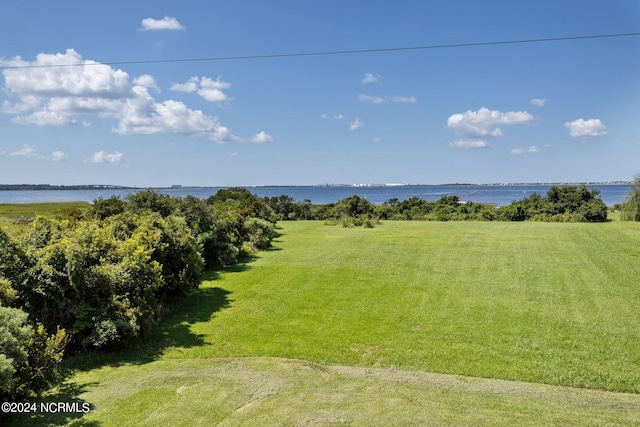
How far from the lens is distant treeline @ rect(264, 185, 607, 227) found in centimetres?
4184

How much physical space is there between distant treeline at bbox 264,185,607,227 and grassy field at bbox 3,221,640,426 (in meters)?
23.1

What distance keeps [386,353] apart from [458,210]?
41614 mm

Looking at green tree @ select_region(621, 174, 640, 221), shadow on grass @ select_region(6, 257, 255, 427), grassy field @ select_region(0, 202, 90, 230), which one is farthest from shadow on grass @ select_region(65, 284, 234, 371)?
green tree @ select_region(621, 174, 640, 221)

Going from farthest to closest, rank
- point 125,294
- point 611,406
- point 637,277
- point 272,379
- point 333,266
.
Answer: point 333,266
point 637,277
point 125,294
point 272,379
point 611,406

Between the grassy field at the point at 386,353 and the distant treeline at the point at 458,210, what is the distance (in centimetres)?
2306

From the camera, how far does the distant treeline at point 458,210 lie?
41838 millimetres

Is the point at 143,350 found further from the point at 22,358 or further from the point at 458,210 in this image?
the point at 458,210

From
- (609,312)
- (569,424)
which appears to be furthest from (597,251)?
(569,424)

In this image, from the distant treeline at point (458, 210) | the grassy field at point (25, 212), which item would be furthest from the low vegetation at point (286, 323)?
the distant treeline at point (458, 210)

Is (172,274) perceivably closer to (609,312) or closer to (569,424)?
(569,424)

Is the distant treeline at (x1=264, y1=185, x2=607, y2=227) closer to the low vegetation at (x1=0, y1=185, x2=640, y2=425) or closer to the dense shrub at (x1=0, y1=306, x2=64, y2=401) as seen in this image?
the low vegetation at (x1=0, y1=185, x2=640, y2=425)

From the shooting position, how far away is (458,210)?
48469 millimetres

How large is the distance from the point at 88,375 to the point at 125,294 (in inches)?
87.9

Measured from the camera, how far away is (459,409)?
682 cm
